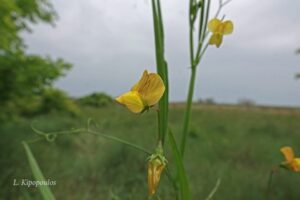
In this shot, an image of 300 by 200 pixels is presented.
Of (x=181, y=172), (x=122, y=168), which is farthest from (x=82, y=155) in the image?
(x=181, y=172)

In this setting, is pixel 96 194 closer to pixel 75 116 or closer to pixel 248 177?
pixel 248 177

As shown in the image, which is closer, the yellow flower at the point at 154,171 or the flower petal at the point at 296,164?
the yellow flower at the point at 154,171

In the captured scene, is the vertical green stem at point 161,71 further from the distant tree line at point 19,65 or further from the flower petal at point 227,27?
the distant tree line at point 19,65

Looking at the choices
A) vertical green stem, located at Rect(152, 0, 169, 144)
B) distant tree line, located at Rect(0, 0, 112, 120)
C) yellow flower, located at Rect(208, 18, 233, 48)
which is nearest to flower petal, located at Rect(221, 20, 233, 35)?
yellow flower, located at Rect(208, 18, 233, 48)

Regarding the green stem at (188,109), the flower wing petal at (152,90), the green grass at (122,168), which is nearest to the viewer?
the flower wing petal at (152,90)

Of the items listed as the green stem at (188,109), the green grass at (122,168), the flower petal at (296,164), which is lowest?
the green grass at (122,168)

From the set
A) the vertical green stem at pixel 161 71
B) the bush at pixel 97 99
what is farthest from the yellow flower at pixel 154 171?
the bush at pixel 97 99

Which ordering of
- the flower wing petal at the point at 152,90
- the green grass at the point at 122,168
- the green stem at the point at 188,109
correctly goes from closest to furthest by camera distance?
the flower wing petal at the point at 152,90
the green stem at the point at 188,109
the green grass at the point at 122,168

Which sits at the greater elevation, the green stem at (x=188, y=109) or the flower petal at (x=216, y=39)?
the flower petal at (x=216, y=39)

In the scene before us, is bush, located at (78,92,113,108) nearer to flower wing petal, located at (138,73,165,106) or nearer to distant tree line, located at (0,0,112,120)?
flower wing petal, located at (138,73,165,106)
